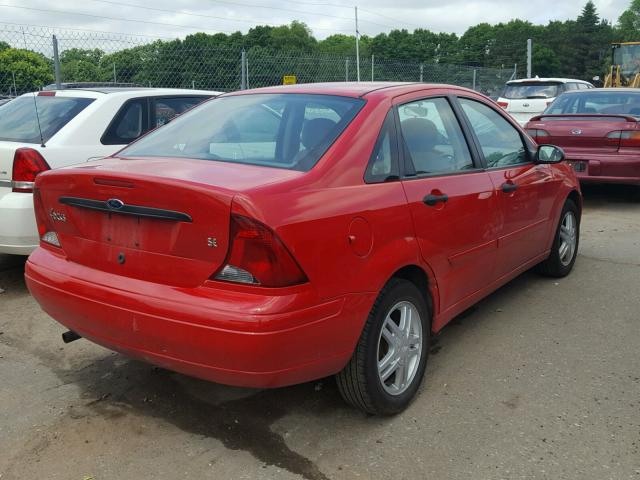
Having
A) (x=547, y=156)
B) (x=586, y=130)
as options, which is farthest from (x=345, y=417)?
(x=586, y=130)

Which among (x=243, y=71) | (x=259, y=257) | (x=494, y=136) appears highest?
(x=243, y=71)

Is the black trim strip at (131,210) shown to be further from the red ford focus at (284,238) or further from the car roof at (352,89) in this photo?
the car roof at (352,89)

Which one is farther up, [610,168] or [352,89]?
[352,89]

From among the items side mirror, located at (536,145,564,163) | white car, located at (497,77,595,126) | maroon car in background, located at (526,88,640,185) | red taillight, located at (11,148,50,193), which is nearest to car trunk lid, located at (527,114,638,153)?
maroon car in background, located at (526,88,640,185)

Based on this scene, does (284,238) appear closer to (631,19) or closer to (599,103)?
(599,103)

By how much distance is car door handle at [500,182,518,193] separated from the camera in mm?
3904

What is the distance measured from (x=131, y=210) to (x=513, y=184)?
8.02 ft

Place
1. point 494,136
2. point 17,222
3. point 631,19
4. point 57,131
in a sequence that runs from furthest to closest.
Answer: point 631,19, point 57,131, point 17,222, point 494,136

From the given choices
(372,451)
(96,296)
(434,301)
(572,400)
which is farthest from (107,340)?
(572,400)

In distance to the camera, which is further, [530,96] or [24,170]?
[530,96]

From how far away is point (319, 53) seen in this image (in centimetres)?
1548

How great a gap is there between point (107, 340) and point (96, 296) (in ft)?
0.67

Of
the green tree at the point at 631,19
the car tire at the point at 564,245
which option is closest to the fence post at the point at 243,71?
the car tire at the point at 564,245

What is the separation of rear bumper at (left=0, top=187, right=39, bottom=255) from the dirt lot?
2.39 ft
